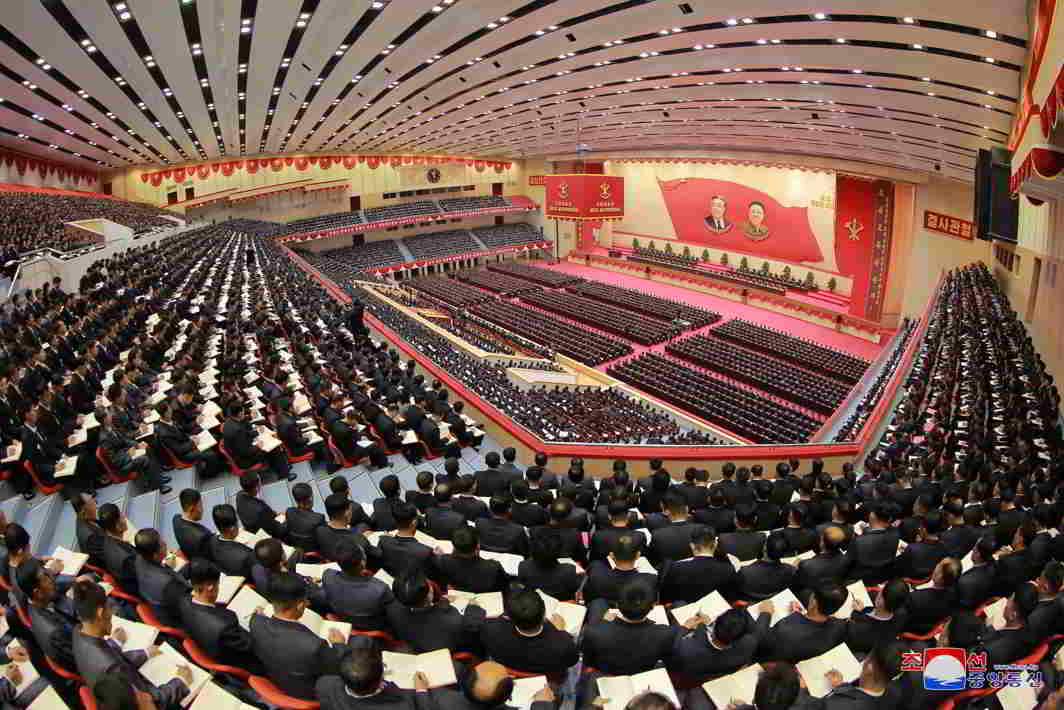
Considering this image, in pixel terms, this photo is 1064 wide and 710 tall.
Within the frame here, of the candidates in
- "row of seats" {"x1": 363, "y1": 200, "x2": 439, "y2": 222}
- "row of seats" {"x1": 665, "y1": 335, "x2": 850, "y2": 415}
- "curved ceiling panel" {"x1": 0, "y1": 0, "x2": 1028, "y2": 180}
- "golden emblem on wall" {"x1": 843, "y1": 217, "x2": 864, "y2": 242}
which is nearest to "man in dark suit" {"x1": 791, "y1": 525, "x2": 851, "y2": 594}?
"curved ceiling panel" {"x1": 0, "y1": 0, "x2": 1028, "y2": 180}

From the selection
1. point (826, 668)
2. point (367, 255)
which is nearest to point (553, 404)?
point (826, 668)

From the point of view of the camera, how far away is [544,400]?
16.0 meters

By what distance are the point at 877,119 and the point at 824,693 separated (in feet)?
56.5

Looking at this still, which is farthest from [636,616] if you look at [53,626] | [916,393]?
[916,393]

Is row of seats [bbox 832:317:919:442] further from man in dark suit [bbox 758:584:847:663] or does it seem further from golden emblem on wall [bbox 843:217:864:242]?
golden emblem on wall [bbox 843:217:864:242]

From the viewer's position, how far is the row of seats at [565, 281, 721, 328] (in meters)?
29.6

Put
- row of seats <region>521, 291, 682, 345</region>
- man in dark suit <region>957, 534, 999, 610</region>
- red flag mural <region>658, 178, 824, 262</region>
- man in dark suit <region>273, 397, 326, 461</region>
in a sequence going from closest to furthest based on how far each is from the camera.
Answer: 1. man in dark suit <region>957, 534, 999, 610</region>
2. man in dark suit <region>273, 397, 326, 461</region>
3. row of seats <region>521, 291, 682, 345</region>
4. red flag mural <region>658, 178, 824, 262</region>

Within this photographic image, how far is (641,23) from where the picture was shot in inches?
488

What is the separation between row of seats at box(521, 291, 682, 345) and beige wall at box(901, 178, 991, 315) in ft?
30.7

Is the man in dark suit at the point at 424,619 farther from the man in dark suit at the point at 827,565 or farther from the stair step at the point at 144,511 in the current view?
the stair step at the point at 144,511

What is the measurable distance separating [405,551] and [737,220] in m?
36.7

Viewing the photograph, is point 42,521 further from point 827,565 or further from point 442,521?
point 827,565

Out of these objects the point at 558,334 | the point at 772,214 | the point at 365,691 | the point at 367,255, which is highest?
the point at 772,214

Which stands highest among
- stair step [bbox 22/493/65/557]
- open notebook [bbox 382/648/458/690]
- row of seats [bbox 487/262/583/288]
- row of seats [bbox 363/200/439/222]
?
row of seats [bbox 363/200/439/222]
